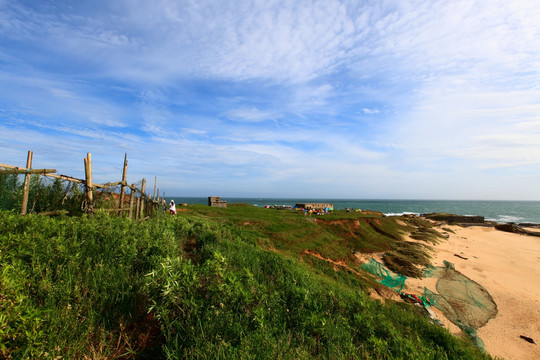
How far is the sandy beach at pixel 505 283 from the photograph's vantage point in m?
9.05

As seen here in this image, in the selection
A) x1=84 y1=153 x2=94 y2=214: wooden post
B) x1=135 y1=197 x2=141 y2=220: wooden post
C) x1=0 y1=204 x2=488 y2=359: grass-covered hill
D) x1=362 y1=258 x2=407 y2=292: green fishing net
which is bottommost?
x1=362 y1=258 x2=407 y2=292: green fishing net

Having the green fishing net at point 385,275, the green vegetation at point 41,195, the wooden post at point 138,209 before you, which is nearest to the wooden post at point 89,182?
the green vegetation at point 41,195

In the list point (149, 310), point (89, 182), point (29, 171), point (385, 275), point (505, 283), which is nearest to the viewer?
point (149, 310)

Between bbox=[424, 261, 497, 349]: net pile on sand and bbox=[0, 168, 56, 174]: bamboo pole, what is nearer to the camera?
bbox=[0, 168, 56, 174]: bamboo pole

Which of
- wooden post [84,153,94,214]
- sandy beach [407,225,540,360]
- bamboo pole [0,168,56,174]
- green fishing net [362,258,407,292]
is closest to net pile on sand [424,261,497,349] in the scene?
sandy beach [407,225,540,360]

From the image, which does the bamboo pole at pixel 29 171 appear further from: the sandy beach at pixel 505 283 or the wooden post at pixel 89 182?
the sandy beach at pixel 505 283

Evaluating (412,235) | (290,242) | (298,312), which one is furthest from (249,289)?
(412,235)

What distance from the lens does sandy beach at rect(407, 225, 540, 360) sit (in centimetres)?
905

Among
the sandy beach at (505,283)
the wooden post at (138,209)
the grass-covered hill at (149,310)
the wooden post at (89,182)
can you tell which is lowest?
the sandy beach at (505,283)

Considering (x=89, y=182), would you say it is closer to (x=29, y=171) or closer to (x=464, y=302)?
(x=29, y=171)

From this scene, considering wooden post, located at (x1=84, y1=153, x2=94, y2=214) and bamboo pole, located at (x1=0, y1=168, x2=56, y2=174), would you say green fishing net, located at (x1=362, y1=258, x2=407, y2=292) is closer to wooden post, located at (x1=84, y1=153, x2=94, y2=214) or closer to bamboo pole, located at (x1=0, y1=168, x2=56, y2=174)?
wooden post, located at (x1=84, y1=153, x2=94, y2=214)

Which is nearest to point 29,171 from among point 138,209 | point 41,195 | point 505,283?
point 41,195

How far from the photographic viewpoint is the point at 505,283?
15281 millimetres

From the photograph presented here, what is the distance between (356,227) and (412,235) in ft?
31.2
